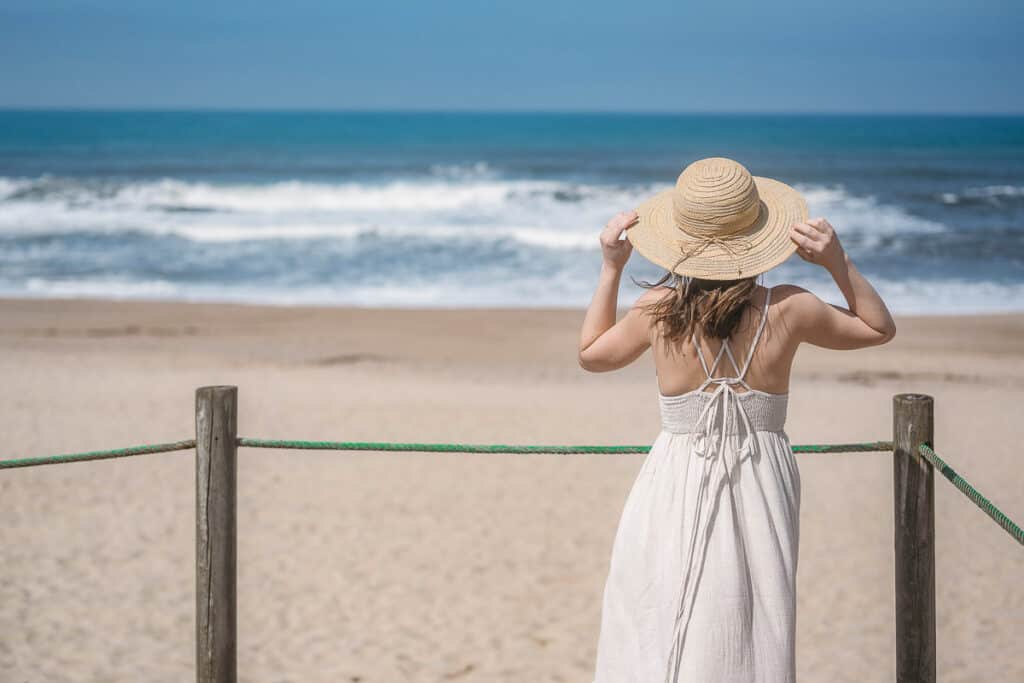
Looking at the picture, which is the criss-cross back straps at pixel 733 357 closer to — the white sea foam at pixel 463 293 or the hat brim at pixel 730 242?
the hat brim at pixel 730 242

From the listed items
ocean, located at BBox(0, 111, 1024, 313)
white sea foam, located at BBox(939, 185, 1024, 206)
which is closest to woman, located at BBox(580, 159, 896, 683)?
ocean, located at BBox(0, 111, 1024, 313)

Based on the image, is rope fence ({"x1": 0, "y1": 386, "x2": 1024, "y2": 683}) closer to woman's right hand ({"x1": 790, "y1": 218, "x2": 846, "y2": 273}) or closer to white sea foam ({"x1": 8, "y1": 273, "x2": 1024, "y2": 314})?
woman's right hand ({"x1": 790, "y1": 218, "x2": 846, "y2": 273})

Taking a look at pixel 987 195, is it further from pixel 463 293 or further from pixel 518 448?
pixel 518 448

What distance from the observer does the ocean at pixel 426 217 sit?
1689 cm

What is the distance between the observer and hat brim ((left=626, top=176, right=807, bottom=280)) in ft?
7.11

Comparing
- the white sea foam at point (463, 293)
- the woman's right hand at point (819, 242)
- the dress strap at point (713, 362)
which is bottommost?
the dress strap at point (713, 362)

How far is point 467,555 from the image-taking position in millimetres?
6078

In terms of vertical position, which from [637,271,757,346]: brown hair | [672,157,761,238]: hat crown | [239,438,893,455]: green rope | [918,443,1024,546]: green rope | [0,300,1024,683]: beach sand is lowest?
[0,300,1024,683]: beach sand

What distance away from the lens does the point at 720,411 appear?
2262 mm

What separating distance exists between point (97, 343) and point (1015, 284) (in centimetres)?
1302

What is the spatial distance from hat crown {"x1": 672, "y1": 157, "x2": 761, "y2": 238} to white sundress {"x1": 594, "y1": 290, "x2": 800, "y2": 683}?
0.63ft

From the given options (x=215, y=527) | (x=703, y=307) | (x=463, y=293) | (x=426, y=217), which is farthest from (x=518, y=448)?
(x=426, y=217)

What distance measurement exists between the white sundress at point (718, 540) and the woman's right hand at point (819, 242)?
0.48 ft

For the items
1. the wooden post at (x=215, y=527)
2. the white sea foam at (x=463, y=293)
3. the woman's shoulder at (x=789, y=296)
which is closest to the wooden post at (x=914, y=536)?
the woman's shoulder at (x=789, y=296)
